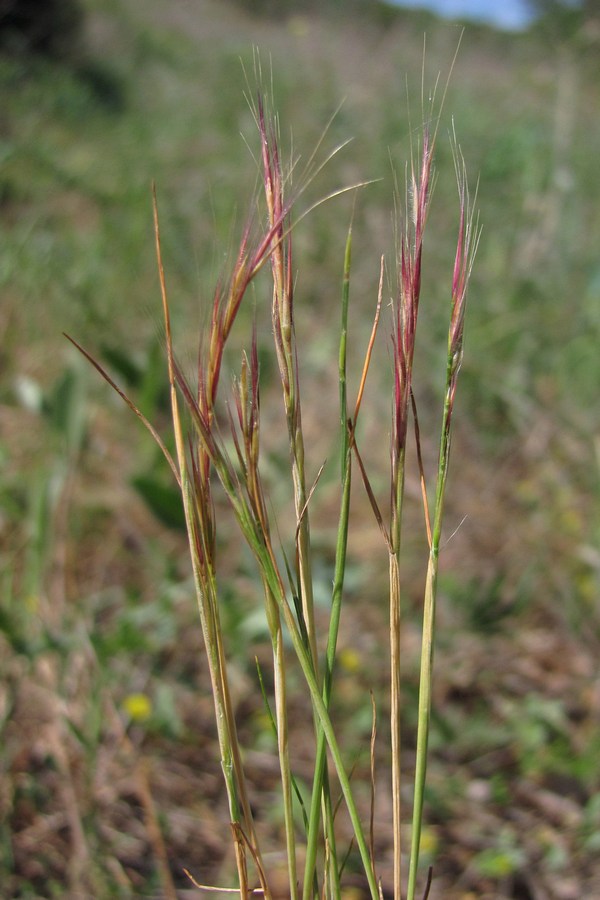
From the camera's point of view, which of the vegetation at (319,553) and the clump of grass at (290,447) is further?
the vegetation at (319,553)

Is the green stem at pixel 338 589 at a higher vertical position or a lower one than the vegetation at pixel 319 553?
higher

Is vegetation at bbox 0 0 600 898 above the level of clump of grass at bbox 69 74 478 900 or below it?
below

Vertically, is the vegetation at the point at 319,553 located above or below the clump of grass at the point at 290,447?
below

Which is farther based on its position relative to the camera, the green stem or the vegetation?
the vegetation

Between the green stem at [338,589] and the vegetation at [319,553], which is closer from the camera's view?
the green stem at [338,589]

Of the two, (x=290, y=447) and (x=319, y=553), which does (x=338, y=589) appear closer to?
(x=290, y=447)

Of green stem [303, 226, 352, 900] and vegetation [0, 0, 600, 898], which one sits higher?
green stem [303, 226, 352, 900]

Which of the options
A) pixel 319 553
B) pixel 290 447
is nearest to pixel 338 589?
pixel 290 447

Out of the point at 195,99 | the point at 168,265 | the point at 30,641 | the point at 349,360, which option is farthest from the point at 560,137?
the point at 195,99
